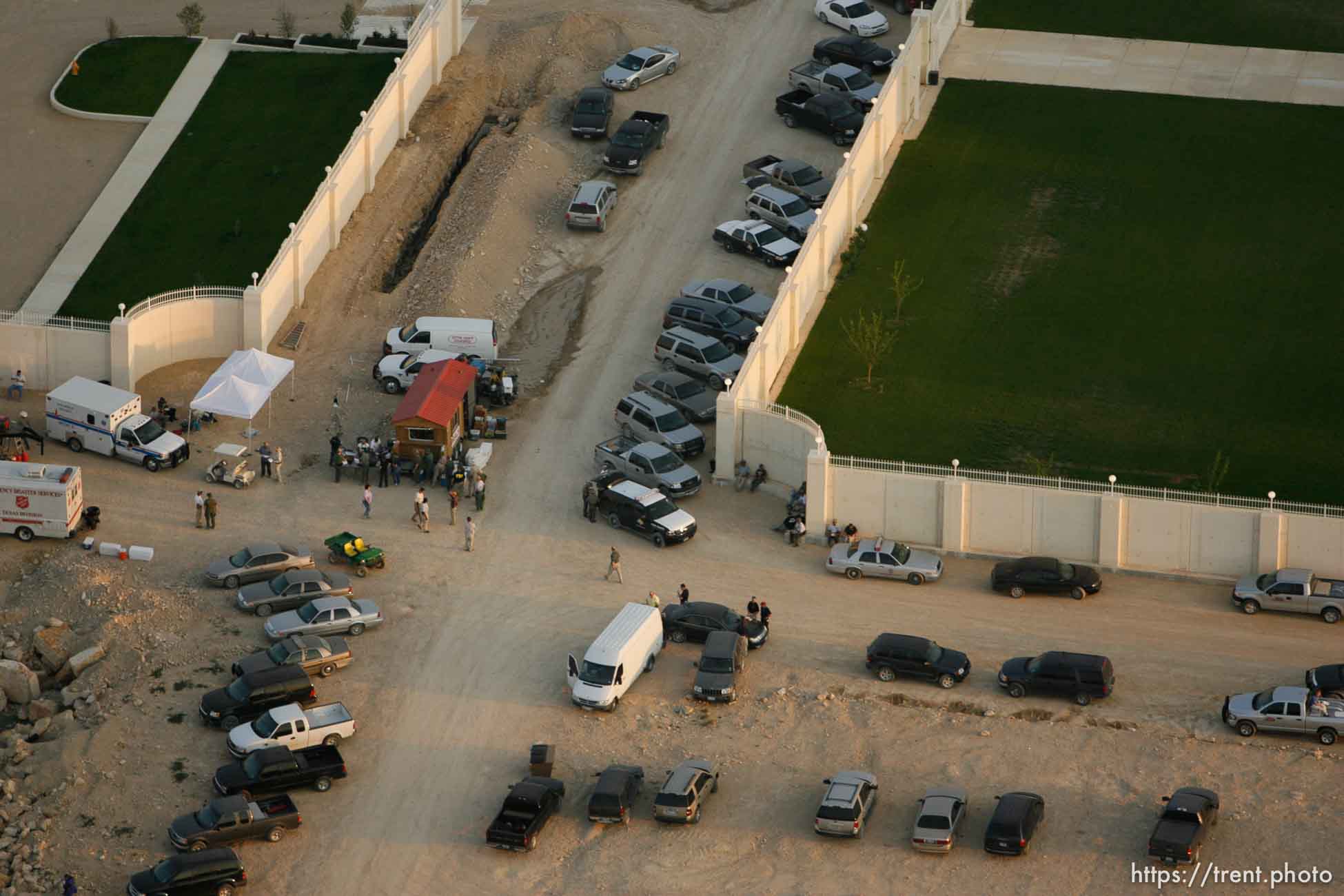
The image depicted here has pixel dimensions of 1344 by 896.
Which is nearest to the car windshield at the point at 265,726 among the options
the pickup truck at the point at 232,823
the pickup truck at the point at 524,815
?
the pickup truck at the point at 232,823

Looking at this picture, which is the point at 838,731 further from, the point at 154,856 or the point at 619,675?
the point at 154,856

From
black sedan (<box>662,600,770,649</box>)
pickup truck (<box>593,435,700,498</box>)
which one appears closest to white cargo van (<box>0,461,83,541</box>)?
pickup truck (<box>593,435,700,498</box>)

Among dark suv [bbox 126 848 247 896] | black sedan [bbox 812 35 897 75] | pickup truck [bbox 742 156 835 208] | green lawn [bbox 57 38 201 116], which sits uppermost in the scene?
black sedan [bbox 812 35 897 75]

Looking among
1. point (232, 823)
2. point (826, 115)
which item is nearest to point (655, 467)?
point (232, 823)

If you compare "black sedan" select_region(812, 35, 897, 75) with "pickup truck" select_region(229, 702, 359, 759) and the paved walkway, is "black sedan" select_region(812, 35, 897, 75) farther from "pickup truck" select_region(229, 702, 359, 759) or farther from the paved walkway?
"pickup truck" select_region(229, 702, 359, 759)

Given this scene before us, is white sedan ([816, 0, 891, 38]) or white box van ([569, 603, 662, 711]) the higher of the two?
white sedan ([816, 0, 891, 38])

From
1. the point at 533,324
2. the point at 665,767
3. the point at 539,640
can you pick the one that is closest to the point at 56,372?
the point at 533,324
